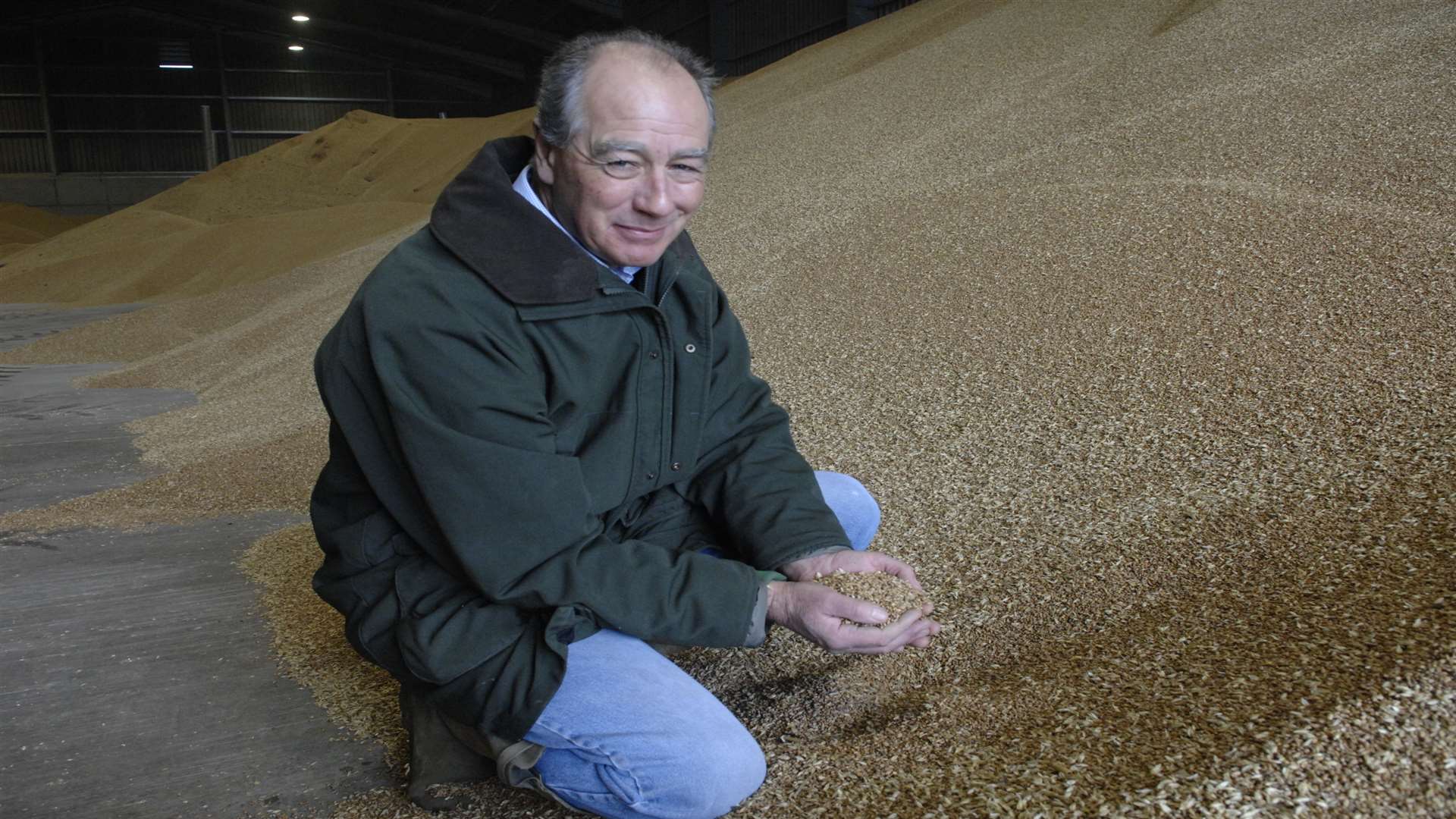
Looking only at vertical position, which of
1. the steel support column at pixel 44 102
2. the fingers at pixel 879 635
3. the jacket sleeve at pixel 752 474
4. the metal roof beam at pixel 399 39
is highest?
the metal roof beam at pixel 399 39

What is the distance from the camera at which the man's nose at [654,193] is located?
131 centimetres

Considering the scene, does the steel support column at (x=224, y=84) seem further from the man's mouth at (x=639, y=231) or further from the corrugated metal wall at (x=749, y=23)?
the man's mouth at (x=639, y=231)

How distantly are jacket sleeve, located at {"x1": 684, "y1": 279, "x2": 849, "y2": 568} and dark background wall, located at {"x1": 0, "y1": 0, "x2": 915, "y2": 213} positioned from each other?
653 inches

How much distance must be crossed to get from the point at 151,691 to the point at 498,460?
104 cm

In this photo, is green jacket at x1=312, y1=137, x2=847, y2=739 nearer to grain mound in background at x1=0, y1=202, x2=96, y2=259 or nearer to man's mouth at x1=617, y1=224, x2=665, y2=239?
man's mouth at x1=617, y1=224, x2=665, y2=239

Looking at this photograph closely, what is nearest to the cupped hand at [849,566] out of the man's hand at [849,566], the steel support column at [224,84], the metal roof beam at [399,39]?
the man's hand at [849,566]

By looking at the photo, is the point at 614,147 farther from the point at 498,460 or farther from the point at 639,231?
the point at 498,460

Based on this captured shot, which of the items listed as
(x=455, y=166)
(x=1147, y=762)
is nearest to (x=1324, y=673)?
(x=1147, y=762)

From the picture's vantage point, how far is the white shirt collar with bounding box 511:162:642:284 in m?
1.33

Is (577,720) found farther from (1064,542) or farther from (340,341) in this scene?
(1064,542)

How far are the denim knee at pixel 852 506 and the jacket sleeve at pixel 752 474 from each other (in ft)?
0.51

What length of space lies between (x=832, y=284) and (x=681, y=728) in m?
2.50

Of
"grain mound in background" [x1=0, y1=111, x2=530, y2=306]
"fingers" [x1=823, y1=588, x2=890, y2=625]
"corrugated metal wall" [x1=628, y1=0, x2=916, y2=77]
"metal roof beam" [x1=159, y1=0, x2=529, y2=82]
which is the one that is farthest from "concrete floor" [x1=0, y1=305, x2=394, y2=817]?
"metal roof beam" [x1=159, y1=0, x2=529, y2=82]

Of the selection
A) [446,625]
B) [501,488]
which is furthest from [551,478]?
[446,625]
